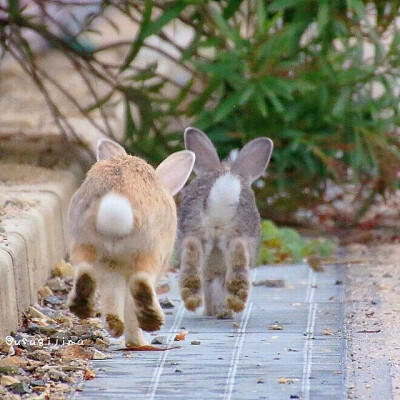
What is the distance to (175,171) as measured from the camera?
4926 mm

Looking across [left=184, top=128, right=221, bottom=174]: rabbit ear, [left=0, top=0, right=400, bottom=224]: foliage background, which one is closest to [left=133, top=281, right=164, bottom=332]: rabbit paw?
[left=184, top=128, right=221, bottom=174]: rabbit ear

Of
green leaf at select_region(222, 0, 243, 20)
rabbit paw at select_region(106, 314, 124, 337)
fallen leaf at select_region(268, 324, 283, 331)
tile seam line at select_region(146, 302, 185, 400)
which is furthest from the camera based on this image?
green leaf at select_region(222, 0, 243, 20)

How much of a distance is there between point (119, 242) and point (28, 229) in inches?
52.6

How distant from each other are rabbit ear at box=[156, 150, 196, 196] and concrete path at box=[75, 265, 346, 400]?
0.62 meters

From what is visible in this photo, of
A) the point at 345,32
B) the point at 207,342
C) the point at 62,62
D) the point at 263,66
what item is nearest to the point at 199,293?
the point at 207,342

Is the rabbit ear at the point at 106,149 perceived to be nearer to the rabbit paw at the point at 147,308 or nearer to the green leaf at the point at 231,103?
the rabbit paw at the point at 147,308

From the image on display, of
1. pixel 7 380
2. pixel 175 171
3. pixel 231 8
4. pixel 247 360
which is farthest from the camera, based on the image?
pixel 231 8

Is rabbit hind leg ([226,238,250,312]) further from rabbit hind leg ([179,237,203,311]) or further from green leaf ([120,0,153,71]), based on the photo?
green leaf ([120,0,153,71])

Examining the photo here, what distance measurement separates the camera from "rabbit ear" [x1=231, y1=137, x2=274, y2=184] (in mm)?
5844

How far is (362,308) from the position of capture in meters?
5.21

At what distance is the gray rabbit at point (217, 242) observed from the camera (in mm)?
5000

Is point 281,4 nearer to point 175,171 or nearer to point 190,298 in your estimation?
point 175,171

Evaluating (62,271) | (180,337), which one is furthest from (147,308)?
(62,271)

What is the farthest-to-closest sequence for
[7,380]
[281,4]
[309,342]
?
[281,4] → [309,342] → [7,380]
